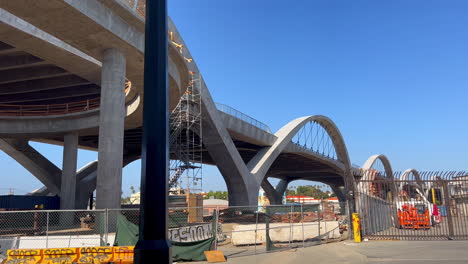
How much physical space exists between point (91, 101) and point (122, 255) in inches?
1093

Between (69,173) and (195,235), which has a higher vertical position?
(69,173)

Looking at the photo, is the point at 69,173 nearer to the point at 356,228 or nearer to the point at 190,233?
the point at 190,233

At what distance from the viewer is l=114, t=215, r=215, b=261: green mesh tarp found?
39.8 ft

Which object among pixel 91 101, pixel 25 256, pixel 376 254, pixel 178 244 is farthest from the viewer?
pixel 91 101

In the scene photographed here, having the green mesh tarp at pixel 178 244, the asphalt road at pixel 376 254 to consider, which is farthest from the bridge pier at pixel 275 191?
the green mesh tarp at pixel 178 244

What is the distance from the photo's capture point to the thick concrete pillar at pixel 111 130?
17375mm

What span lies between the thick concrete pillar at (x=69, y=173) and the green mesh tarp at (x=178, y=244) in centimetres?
2276

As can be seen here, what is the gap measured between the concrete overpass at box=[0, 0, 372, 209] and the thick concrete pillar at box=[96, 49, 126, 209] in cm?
5

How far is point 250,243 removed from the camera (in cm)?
1594

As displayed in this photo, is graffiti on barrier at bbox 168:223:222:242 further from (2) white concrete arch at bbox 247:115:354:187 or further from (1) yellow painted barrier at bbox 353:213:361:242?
(2) white concrete arch at bbox 247:115:354:187

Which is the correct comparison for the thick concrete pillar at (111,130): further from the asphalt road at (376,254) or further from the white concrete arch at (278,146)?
the white concrete arch at (278,146)

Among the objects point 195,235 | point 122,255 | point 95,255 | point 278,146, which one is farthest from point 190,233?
point 278,146

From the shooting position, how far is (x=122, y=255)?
10.9m

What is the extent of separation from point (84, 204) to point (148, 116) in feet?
134
